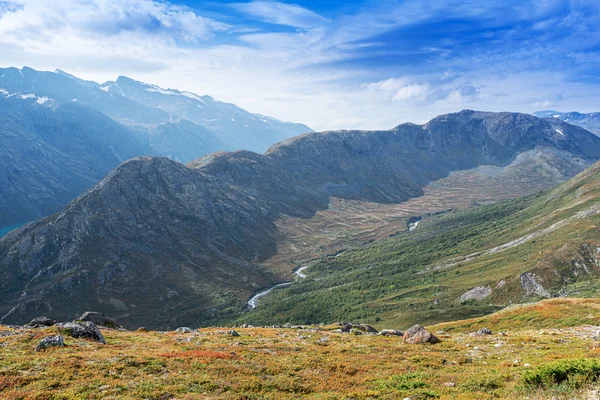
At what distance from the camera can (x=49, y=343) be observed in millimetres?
30828

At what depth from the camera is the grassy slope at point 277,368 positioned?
21438mm

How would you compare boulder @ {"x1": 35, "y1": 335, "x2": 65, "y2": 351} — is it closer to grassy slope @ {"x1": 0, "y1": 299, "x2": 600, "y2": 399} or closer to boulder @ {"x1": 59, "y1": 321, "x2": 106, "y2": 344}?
grassy slope @ {"x1": 0, "y1": 299, "x2": 600, "y2": 399}

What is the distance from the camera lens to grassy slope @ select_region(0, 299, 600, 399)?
21438 millimetres

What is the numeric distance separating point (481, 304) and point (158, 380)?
141205 millimetres

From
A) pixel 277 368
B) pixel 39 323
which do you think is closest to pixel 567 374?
pixel 277 368

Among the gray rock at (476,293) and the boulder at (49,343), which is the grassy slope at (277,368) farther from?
the gray rock at (476,293)

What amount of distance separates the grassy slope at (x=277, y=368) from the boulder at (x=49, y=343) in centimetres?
76

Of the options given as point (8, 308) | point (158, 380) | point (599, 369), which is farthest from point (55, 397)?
point (8, 308)

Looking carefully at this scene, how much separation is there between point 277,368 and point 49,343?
20990 millimetres

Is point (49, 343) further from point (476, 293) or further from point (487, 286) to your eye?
point (487, 286)

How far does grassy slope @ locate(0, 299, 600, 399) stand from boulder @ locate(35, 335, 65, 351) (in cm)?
76

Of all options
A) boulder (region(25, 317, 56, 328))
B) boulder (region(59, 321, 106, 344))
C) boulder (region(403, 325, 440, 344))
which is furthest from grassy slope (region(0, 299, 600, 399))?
boulder (region(25, 317, 56, 328))

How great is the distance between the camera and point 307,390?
908 inches

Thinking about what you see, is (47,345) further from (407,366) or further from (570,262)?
(570,262)
